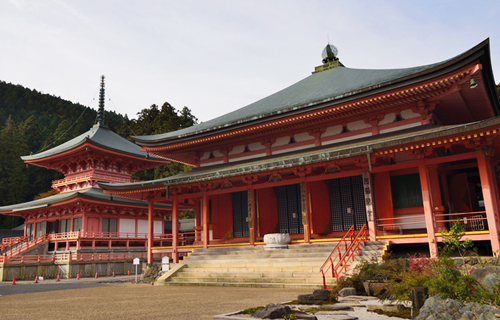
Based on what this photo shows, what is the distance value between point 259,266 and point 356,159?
6193mm

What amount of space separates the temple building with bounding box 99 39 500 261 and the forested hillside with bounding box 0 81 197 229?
32.3 metres

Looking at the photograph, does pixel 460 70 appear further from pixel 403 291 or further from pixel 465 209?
pixel 403 291

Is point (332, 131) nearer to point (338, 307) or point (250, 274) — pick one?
point (250, 274)

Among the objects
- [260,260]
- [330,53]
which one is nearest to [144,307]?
[260,260]

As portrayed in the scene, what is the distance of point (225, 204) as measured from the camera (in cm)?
2334

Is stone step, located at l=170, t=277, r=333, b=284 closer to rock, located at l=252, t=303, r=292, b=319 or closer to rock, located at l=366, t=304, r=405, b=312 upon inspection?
rock, located at l=366, t=304, r=405, b=312

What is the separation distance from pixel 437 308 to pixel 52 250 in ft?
115

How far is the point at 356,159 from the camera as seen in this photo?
54.1 feet

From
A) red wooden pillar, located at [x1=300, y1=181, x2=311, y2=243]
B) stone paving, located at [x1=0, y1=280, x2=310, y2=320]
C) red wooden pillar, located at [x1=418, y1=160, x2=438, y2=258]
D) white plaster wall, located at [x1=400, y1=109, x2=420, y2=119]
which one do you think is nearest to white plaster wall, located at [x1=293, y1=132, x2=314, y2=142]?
red wooden pillar, located at [x1=300, y1=181, x2=311, y2=243]

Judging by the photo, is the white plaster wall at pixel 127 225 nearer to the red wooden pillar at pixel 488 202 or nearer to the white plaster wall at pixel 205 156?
the white plaster wall at pixel 205 156

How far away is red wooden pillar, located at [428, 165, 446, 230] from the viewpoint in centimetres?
1692

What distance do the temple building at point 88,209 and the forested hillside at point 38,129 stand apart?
932cm

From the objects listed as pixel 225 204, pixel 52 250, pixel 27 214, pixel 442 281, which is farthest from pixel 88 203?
pixel 442 281

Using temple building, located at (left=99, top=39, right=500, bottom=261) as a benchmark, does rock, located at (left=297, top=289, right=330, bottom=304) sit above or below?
below
